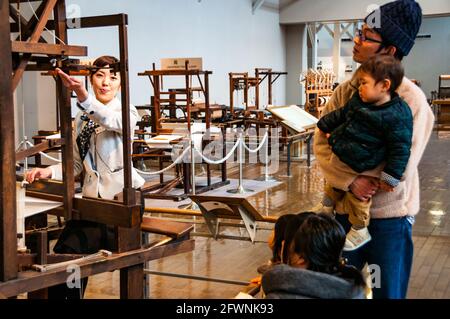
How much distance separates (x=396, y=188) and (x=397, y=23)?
591 millimetres

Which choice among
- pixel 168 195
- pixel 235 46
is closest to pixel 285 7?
pixel 235 46

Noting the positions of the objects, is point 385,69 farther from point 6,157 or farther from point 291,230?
point 6,157

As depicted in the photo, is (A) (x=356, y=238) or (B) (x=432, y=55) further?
(B) (x=432, y=55)

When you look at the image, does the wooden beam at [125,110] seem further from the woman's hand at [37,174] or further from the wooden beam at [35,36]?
the woman's hand at [37,174]

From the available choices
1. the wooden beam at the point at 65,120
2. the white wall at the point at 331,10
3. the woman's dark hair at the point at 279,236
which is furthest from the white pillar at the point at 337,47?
the woman's dark hair at the point at 279,236

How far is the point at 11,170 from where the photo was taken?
6.86ft

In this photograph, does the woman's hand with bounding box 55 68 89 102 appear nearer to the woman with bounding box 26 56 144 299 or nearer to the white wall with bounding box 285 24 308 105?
the woman with bounding box 26 56 144 299

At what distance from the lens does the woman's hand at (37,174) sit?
2793 millimetres

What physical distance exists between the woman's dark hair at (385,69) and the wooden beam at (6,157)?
1202 mm

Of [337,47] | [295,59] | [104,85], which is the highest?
[337,47]

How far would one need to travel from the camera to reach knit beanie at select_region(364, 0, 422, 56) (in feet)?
7.34

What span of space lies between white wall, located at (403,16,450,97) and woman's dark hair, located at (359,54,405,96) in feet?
86.0

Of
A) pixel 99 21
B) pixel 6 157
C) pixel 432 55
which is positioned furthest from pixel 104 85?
pixel 432 55

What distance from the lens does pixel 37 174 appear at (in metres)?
2.84
